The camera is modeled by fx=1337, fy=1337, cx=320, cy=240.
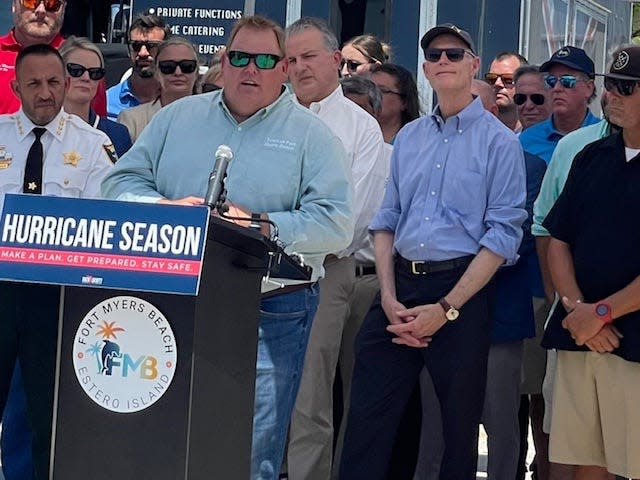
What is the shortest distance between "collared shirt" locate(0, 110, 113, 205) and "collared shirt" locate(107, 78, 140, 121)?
2.23 meters

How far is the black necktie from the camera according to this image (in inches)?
235

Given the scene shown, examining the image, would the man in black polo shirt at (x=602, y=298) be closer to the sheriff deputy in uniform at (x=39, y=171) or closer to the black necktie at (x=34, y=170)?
the sheriff deputy in uniform at (x=39, y=171)

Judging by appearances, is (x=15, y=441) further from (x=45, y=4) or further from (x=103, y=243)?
(x=103, y=243)

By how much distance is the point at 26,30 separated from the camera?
24.3ft

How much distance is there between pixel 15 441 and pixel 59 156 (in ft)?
4.35

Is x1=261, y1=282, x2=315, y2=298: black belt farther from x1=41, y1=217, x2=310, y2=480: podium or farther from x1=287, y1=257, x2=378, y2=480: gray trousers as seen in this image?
x1=287, y1=257, x2=378, y2=480: gray trousers

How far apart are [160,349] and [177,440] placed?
0.87 feet

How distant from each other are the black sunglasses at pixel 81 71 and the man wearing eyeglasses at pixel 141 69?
0.85 meters

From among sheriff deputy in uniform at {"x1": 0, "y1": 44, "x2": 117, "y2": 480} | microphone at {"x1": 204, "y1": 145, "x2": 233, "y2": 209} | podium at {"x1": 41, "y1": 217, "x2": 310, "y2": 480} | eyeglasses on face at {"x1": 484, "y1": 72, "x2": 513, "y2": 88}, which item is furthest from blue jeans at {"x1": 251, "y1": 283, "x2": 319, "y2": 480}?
eyeglasses on face at {"x1": 484, "y1": 72, "x2": 513, "y2": 88}

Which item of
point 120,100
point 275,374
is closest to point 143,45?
point 120,100

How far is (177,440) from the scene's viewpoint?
3809mm

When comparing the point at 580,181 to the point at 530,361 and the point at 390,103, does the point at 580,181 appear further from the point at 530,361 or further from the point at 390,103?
the point at 390,103

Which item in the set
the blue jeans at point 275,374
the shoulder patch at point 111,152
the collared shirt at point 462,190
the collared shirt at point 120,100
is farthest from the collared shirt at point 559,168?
the collared shirt at point 120,100

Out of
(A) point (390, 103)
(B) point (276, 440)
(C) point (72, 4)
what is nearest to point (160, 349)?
(B) point (276, 440)
